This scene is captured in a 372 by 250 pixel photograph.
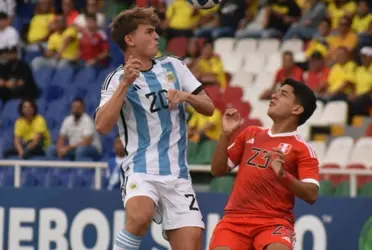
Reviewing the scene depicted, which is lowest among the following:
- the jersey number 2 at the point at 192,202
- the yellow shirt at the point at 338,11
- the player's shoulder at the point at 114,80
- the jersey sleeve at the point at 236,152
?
the jersey number 2 at the point at 192,202

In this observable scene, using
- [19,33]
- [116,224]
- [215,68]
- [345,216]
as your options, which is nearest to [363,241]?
[345,216]

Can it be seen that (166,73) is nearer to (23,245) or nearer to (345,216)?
(345,216)

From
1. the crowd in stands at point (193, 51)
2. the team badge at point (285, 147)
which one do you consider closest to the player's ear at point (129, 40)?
the team badge at point (285, 147)

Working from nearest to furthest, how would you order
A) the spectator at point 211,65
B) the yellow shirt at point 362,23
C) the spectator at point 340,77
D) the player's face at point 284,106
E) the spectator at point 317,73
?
1. the player's face at point 284,106
2. the spectator at point 340,77
3. the spectator at point 317,73
4. the yellow shirt at point 362,23
5. the spectator at point 211,65

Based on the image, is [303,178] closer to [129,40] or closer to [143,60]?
[143,60]

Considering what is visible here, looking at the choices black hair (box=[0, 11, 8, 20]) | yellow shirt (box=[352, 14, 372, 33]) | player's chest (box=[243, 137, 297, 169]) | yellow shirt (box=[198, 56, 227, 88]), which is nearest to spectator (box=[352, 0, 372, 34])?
yellow shirt (box=[352, 14, 372, 33])

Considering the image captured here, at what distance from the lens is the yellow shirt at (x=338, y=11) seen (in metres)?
18.0

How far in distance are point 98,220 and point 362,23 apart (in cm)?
647

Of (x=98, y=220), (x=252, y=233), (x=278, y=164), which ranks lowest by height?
(x=98, y=220)

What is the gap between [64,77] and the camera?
19188 mm

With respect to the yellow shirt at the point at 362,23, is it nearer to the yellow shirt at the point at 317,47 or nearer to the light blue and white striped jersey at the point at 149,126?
the yellow shirt at the point at 317,47

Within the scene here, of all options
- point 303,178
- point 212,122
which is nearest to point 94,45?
point 212,122

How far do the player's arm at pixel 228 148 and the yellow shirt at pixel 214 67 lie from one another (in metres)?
8.80

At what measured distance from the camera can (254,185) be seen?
343 inches
